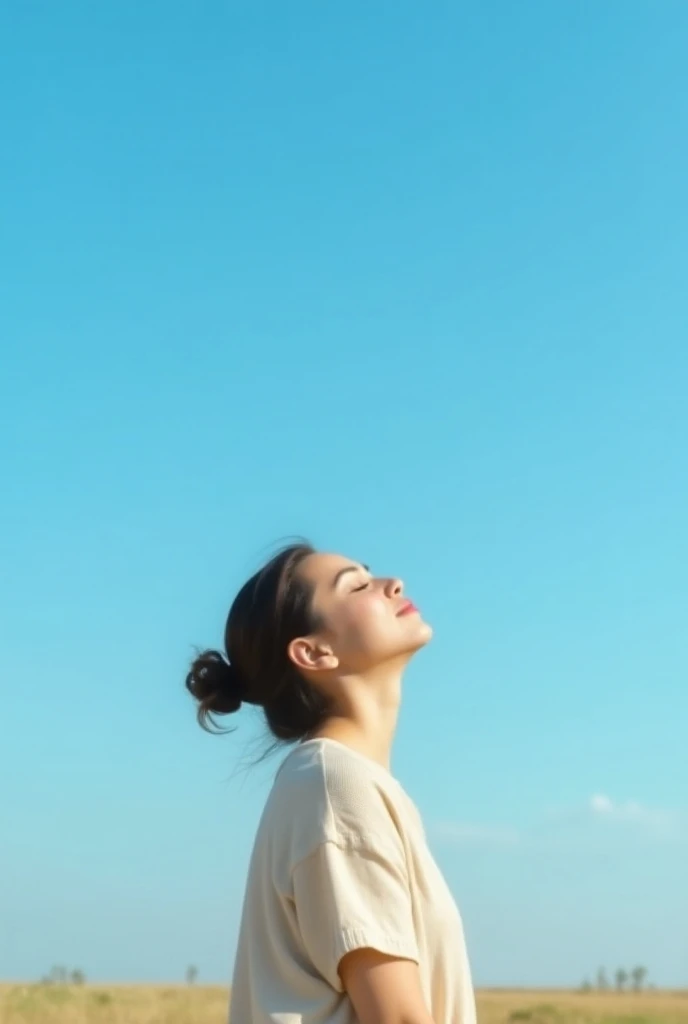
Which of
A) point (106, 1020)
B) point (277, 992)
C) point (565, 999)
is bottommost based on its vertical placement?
point (277, 992)

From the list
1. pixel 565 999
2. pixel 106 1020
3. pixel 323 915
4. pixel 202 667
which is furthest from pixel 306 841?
pixel 565 999

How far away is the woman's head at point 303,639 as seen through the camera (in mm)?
2127

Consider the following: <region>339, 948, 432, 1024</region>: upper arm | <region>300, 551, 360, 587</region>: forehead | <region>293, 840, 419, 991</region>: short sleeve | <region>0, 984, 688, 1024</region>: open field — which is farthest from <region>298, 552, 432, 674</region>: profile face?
<region>0, 984, 688, 1024</region>: open field

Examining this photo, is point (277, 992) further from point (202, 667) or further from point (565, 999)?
point (565, 999)

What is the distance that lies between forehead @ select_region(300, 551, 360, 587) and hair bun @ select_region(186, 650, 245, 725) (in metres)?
0.20

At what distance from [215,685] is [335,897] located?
0.57 metres

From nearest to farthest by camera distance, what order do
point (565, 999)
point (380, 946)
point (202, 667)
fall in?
point (380, 946)
point (202, 667)
point (565, 999)

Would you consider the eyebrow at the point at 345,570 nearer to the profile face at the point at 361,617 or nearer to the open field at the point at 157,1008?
the profile face at the point at 361,617

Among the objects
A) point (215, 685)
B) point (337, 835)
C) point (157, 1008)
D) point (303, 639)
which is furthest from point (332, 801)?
point (157, 1008)

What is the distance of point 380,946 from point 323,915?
0.08 meters

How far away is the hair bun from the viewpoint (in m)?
2.28

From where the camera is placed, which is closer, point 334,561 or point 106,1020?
point 334,561

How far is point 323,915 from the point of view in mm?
1795

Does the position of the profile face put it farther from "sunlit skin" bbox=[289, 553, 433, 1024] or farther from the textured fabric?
the textured fabric
